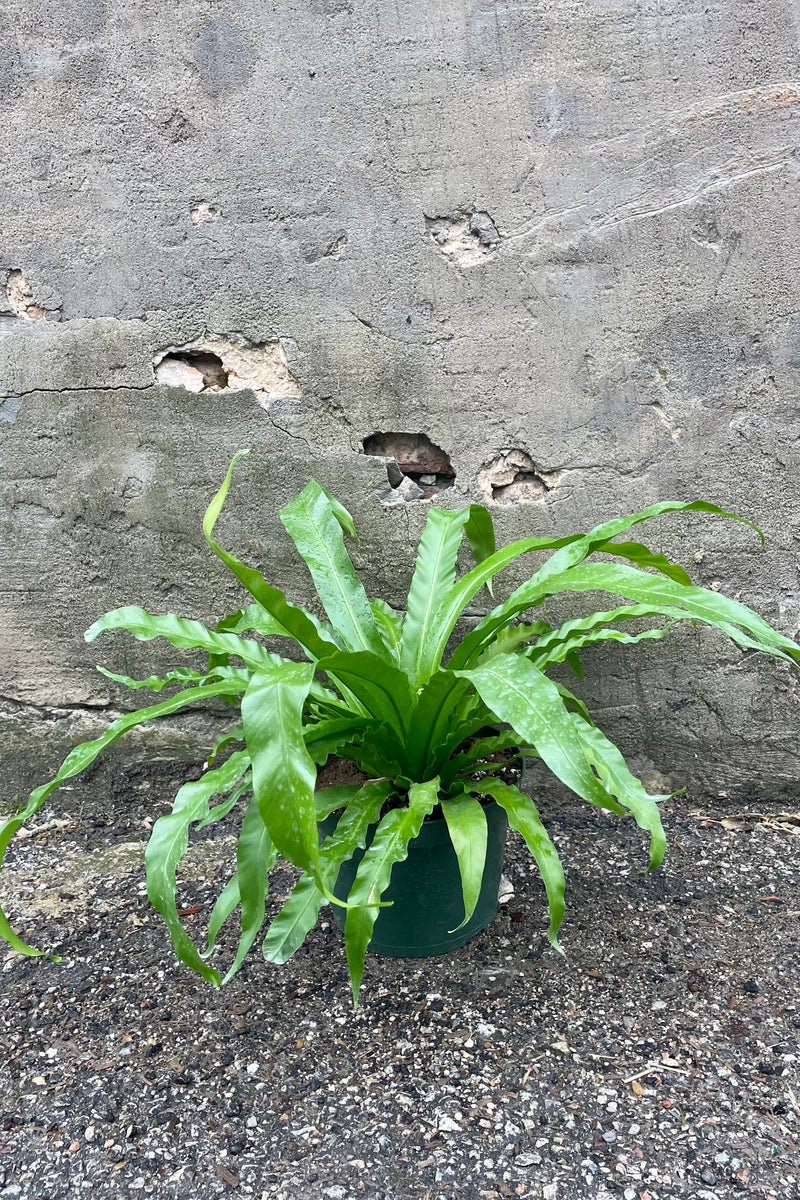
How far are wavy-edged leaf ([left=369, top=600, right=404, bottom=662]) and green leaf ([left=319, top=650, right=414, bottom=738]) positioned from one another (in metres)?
0.18

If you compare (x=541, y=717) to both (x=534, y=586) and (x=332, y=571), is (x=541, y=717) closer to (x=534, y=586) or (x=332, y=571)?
(x=534, y=586)

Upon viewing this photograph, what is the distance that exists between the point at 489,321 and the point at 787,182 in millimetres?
651

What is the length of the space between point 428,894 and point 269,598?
0.59 metres

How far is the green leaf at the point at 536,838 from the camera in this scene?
112 cm

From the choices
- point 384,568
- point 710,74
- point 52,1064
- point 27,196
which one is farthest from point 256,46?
point 52,1064

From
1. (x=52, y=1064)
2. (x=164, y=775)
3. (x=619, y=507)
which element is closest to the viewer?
(x=52, y=1064)

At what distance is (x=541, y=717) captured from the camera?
1034 mm

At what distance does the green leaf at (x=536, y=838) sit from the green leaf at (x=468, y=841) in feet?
0.16

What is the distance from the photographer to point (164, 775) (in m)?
1.96

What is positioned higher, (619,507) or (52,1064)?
(619,507)

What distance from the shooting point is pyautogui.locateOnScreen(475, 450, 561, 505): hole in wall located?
1.73m

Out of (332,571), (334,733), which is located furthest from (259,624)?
(334,733)

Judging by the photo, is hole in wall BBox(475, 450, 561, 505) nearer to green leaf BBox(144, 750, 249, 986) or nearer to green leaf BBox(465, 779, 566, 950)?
green leaf BBox(465, 779, 566, 950)

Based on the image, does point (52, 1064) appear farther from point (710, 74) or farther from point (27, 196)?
point (710, 74)
